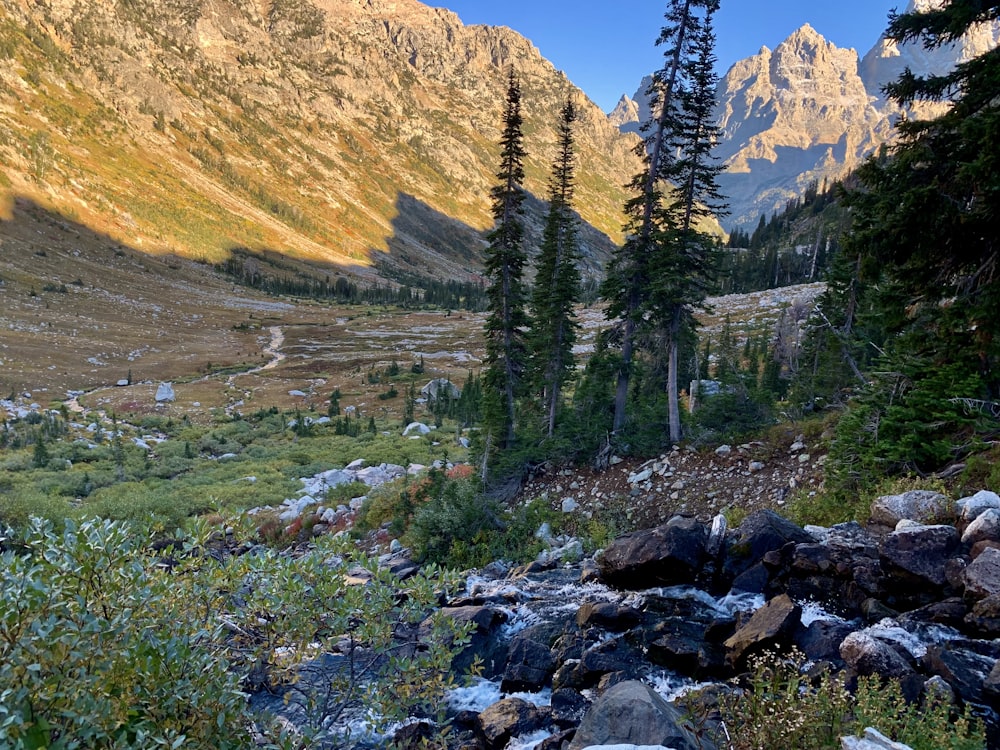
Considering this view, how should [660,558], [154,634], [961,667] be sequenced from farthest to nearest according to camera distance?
[660,558]
[961,667]
[154,634]

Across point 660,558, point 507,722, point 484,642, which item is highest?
point 660,558

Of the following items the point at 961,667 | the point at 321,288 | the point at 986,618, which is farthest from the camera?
the point at 321,288

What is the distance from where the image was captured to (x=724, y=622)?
829 cm

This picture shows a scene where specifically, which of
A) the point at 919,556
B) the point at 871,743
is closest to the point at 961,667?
the point at 919,556

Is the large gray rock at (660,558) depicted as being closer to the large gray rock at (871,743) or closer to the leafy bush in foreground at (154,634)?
the leafy bush in foreground at (154,634)

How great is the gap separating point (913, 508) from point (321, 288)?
145479 mm

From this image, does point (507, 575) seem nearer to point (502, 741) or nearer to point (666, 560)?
point (666, 560)

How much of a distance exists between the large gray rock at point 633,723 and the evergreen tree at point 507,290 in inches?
580

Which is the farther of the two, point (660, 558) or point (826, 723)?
point (660, 558)

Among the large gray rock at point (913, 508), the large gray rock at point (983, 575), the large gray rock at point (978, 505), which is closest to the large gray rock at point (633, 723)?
the large gray rock at point (983, 575)

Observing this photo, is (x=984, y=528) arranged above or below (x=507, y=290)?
below

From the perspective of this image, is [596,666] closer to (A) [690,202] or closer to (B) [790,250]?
(A) [690,202]

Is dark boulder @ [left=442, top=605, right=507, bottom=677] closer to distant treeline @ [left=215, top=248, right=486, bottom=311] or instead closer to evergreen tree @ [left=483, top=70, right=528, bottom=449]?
evergreen tree @ [left=483, top=70, right=528, bottom=449]

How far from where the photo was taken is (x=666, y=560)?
10070 mm
